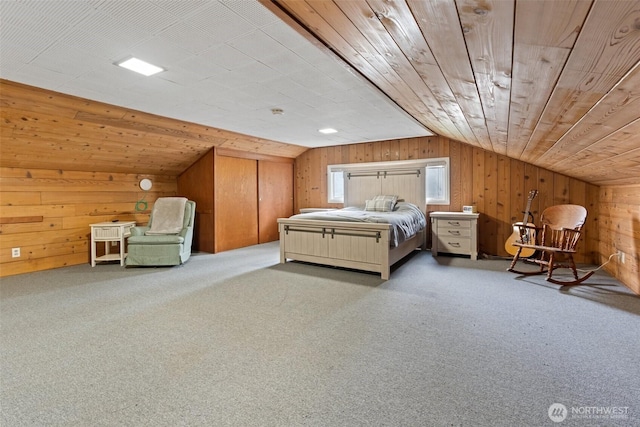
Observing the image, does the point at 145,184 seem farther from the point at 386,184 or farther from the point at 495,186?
the point at 495,186

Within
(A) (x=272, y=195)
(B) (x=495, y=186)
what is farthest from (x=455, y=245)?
(A) (x=272, y=195)

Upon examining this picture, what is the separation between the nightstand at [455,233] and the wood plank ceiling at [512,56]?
2.51 meters

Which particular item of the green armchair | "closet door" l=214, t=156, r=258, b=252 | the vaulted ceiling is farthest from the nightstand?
the green armchair

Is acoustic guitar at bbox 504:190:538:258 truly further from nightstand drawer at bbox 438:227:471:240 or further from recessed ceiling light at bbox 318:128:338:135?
recessed ceiling light at bbox 318:128:338:135

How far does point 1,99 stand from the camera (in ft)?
9.58

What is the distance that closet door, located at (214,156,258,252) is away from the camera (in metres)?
5.58

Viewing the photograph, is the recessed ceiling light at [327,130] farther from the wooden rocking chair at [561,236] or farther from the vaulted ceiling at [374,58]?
the wooden rocking chair at [561,236]

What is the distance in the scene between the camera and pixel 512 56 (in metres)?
1.13

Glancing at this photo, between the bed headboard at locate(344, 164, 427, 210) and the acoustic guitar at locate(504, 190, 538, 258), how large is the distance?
1502 millimetres

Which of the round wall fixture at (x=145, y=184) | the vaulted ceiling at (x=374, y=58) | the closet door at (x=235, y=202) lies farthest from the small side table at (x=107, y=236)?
the vaulted ceiling at (x=374, y=58)

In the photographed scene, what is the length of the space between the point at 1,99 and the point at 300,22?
3.28 m

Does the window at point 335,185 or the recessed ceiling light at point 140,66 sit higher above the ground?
the recessed ceiling light at point 140,66

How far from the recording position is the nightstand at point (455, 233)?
4.75 meters

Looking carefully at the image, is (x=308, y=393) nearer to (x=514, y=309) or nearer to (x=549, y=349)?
(x=549, y=349)
